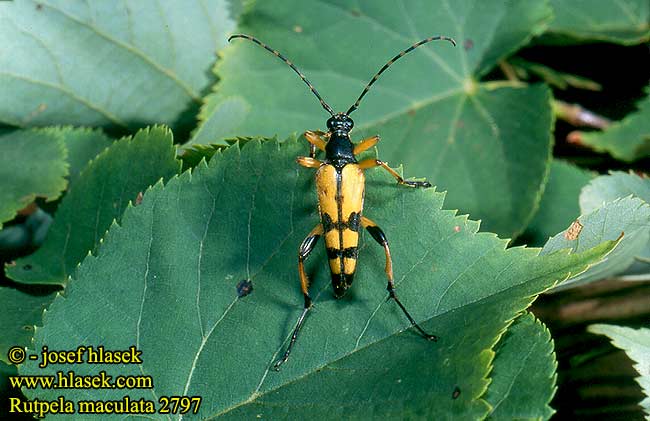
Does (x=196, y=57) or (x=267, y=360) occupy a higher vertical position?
(x=196, y=57)

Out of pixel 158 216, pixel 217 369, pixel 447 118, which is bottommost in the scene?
Result: pixel 217 369

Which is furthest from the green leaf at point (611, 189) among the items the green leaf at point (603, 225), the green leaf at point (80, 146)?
the green leaf at point (80, 146)

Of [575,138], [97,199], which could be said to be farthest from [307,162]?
[575,138]

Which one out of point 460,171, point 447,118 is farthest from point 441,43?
point 460,171

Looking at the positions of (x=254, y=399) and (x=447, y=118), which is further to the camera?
(x=447, y=118)

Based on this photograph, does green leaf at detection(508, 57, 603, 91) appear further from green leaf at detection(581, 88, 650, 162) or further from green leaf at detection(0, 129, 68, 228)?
green leaf at detection(0, 129, 68, 228)

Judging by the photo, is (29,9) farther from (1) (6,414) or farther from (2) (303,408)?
(2) (303,408)

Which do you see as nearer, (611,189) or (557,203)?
(611,189)

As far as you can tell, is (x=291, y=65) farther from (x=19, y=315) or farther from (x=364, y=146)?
(x=19, y=315)

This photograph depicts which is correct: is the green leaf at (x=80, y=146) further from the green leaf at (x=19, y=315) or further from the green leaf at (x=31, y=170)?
the green leaf at (x=19, y=315)
